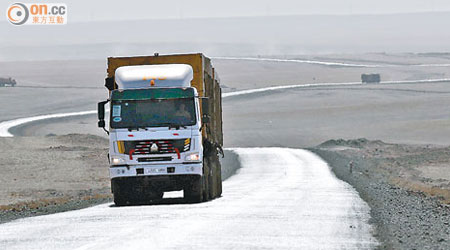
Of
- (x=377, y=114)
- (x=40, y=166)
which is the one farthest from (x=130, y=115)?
(x=377, y=114)

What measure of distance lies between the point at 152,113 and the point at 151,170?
1547 mm

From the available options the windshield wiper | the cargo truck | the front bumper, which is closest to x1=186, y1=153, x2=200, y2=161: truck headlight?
the cargo truck

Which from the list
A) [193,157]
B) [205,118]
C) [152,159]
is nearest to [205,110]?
[205,118]

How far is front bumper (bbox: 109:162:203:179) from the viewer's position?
26562mm

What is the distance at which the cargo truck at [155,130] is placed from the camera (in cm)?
2647

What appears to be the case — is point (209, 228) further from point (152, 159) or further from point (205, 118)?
point (205, 118)

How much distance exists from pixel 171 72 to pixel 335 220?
7.83 metres

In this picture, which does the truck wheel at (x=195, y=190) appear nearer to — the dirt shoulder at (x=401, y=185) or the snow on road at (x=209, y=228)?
the snow on road at (x=209, y=228)

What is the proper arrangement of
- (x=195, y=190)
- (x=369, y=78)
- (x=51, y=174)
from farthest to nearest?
(x=369, y=78) → (x=51, y=174) → (x=195, y=190)

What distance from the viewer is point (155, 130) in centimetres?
2638

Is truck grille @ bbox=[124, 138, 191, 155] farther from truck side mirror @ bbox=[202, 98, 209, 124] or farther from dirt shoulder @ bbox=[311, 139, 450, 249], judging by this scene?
dirt shoulder @ bbox=[311, 139, 450, 249]

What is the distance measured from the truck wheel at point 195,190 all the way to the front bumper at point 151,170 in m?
0.44

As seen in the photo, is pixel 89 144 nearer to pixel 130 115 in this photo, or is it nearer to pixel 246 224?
pixel 130 115

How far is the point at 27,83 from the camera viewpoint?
627ft
